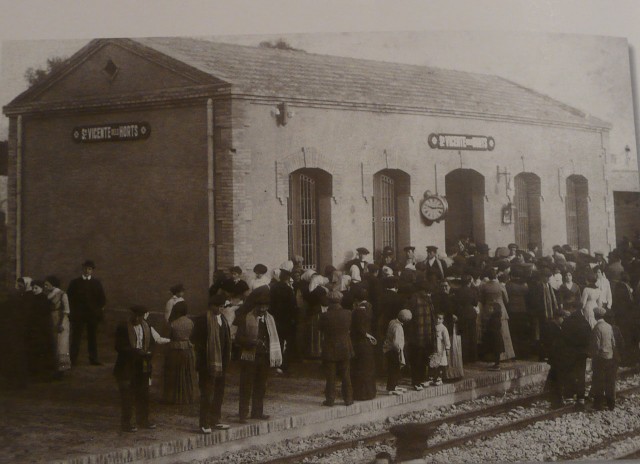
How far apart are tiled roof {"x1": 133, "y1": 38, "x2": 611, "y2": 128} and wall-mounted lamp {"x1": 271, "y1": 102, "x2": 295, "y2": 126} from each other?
75mm

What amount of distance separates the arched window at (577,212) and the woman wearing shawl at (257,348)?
96.6 inches

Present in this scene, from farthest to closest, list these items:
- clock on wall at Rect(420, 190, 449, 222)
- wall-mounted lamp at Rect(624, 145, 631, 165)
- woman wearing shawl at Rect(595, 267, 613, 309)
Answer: woman wearing shawl at Rect(595, 267, 613, 309) → clock on wall at Rect(420, 190, 449, 222) → wall-mounted lamp at Rect(624, 145, 631, 165)

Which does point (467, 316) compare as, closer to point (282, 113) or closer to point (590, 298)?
point (590, 298)

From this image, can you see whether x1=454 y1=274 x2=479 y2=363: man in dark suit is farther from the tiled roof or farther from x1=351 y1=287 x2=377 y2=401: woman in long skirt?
the tiled roof

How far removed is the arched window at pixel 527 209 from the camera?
569cm

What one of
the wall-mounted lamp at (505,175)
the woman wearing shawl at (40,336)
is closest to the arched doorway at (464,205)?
the wall-mounted lamp at (505,175)

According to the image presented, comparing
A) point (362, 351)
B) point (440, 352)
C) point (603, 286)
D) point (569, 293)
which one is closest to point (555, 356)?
point (569, 293)

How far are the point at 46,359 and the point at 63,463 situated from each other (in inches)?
37.4

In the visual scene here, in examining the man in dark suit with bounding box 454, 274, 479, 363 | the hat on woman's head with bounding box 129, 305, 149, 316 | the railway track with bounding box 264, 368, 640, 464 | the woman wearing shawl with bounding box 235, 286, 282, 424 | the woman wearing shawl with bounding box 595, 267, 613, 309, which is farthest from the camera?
the man in dark suit with bounding box 454, 274, 479, 363

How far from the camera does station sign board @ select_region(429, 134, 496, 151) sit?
5.53m

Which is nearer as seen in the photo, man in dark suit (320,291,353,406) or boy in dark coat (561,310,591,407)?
man in dark suit (320,291,353,406)

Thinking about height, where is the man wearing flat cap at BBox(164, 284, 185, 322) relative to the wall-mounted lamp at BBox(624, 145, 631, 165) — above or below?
below

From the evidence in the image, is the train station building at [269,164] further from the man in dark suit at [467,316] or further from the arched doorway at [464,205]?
the man in dark suit at [467,316]

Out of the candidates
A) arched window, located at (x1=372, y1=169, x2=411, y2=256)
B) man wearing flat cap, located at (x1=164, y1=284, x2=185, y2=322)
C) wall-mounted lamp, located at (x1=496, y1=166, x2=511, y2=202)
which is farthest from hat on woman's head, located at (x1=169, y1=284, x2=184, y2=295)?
wall-mounted lamp, located at (x1=496, y1=166, x2=511, y2=202)
